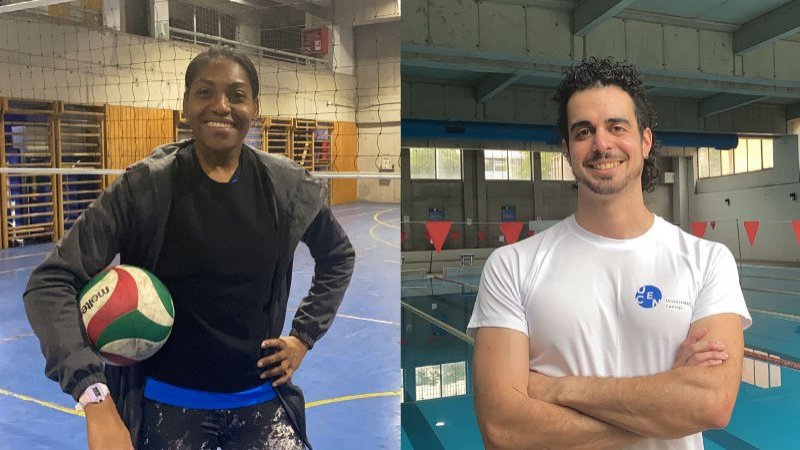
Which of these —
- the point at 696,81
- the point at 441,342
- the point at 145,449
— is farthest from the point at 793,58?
the point at 145,449

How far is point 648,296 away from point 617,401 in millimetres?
329

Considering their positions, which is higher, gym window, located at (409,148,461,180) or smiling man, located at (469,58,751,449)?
gym window, located at (409,148,461,180)

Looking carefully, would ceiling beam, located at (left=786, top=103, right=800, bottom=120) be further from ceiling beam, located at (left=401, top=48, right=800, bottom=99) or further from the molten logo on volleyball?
the molten logo on volleyball

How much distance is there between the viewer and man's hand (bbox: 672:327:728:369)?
4.54ft

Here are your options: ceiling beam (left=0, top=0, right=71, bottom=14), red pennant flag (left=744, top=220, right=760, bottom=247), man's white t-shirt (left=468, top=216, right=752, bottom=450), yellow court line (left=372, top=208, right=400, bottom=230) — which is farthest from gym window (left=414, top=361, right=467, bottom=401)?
red pennant flag (left=744, top=220, right=760, bottom=247)

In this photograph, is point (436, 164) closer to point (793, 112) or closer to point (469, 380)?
point (793, 112)

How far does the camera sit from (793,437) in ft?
12.5

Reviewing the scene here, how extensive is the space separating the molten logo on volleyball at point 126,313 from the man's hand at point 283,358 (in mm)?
344

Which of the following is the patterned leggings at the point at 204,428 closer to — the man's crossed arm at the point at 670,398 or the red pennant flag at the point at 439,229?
the man's crossed arm at the point at 670,398

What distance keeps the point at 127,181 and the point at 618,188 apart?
1504 millimetres

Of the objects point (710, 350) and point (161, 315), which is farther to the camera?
point (161, 315)

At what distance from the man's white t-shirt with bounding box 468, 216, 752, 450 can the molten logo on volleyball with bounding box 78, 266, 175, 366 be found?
99 centimetres

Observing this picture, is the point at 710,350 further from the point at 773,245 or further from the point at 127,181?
the point at 773,245

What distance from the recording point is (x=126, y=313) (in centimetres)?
166
